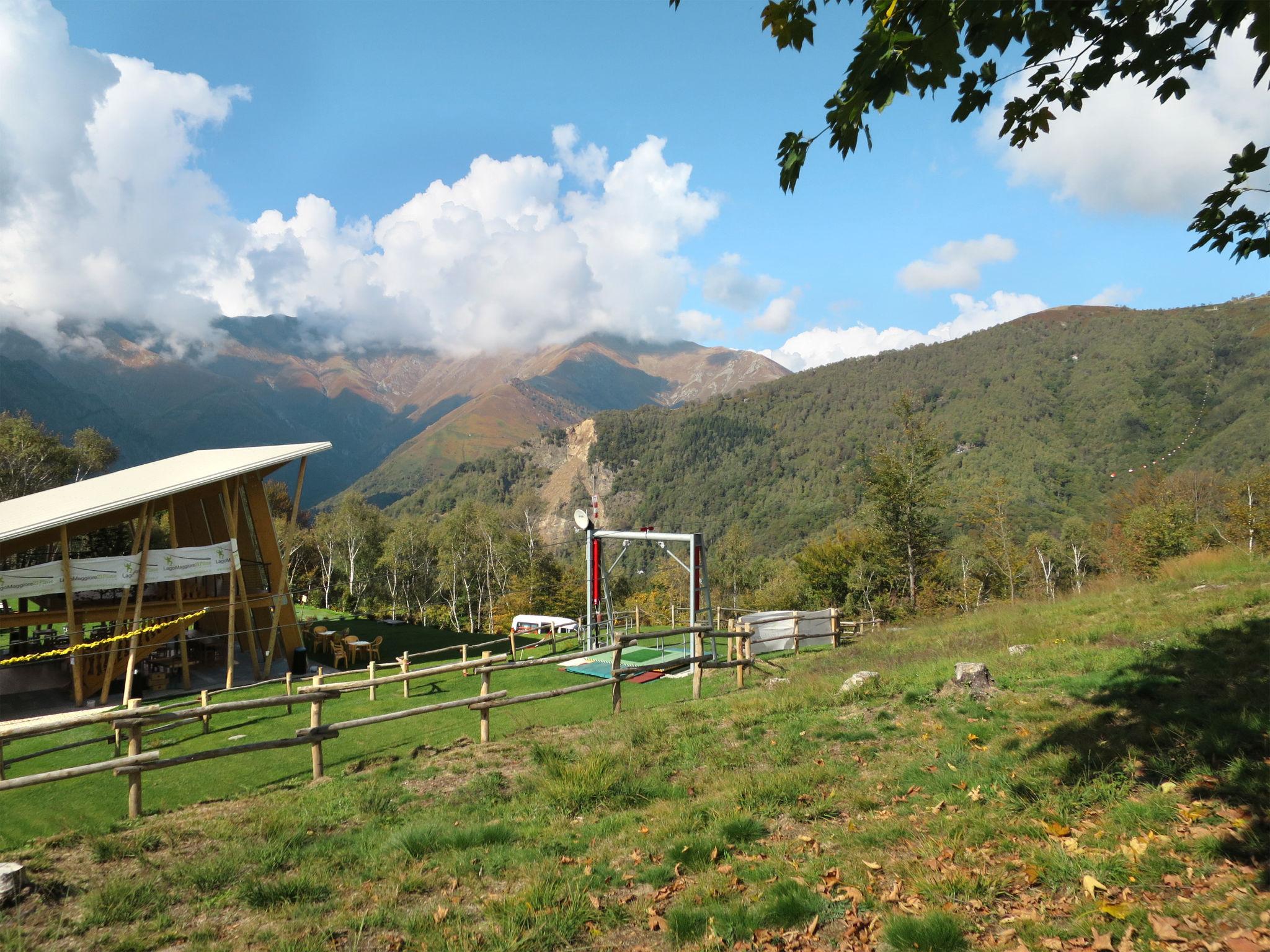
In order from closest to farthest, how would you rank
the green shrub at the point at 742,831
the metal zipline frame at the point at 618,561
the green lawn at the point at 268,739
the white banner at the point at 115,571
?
the green shrub at the point at 742,831 < the green lawn at the point at 268,739 < the white banner at the point at 115,571 < the metal zipline frame at the point at 618,561

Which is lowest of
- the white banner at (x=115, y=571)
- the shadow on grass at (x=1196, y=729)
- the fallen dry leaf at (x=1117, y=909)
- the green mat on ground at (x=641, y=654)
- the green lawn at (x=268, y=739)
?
the green mat on ground at (x=641, y=654)

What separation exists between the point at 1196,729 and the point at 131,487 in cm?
2065

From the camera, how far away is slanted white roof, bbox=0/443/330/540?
14148mm

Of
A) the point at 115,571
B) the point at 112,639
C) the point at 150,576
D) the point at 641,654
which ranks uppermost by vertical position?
the point at 115,571

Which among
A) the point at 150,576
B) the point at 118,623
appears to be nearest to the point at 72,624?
the point at 118,623

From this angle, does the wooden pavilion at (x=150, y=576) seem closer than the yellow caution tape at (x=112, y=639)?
No

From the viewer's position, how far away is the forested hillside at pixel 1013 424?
11569cm

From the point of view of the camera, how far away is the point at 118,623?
15.6 metres

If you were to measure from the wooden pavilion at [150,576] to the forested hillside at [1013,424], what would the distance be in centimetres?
9877

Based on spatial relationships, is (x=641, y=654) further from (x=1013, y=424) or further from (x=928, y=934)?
(x=1013, y=424)

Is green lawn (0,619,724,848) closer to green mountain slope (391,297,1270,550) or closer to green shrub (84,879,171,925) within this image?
green shrub (84,879,171,925)

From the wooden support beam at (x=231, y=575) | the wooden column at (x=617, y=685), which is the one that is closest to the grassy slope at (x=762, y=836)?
the wooden column at (x=617, y=685)

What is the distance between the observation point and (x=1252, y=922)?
303 cm

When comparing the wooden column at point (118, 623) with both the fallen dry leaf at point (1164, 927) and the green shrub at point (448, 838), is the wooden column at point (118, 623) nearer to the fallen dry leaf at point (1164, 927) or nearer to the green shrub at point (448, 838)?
the green shrub at point (448, 838)
